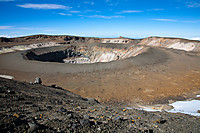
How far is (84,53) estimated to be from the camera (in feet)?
190

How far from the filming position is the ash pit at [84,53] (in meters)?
47.6

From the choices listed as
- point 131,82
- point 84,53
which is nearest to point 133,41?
point 84,53

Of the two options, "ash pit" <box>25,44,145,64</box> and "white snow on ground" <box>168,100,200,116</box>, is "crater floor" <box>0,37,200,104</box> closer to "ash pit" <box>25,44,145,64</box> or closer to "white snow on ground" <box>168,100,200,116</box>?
"white snow on ground" <box>168,100,200,116</box>

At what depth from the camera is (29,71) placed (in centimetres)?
2378

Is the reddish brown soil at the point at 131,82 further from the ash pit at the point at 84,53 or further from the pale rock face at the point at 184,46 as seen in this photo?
the pale rock face at the point at 184,46

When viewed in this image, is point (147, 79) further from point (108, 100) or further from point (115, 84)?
point (108, 100)

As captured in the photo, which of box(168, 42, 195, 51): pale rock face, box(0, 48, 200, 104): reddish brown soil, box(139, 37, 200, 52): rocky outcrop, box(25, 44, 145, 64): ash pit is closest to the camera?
box(0, 48, 200, 104): reddish brown soil

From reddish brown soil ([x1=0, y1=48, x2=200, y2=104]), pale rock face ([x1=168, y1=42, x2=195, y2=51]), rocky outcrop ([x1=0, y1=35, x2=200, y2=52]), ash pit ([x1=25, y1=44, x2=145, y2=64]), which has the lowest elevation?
reddish brown soil ([x1=0, y1=48, x2=200, y2=104])

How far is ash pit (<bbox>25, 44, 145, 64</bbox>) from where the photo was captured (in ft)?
156

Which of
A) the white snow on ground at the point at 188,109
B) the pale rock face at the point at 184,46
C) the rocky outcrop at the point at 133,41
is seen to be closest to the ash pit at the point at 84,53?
the rocky outcrop at the point at 133,41

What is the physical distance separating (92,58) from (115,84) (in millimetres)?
39387

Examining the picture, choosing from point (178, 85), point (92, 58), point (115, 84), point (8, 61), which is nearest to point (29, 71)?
point (8, 61)

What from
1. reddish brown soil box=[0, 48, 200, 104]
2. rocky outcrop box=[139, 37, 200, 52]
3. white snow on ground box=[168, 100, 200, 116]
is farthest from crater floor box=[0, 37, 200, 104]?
rocky outcrop box=[139, 37, 200, 52]

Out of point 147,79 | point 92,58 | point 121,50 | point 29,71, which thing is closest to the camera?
point 147,79
